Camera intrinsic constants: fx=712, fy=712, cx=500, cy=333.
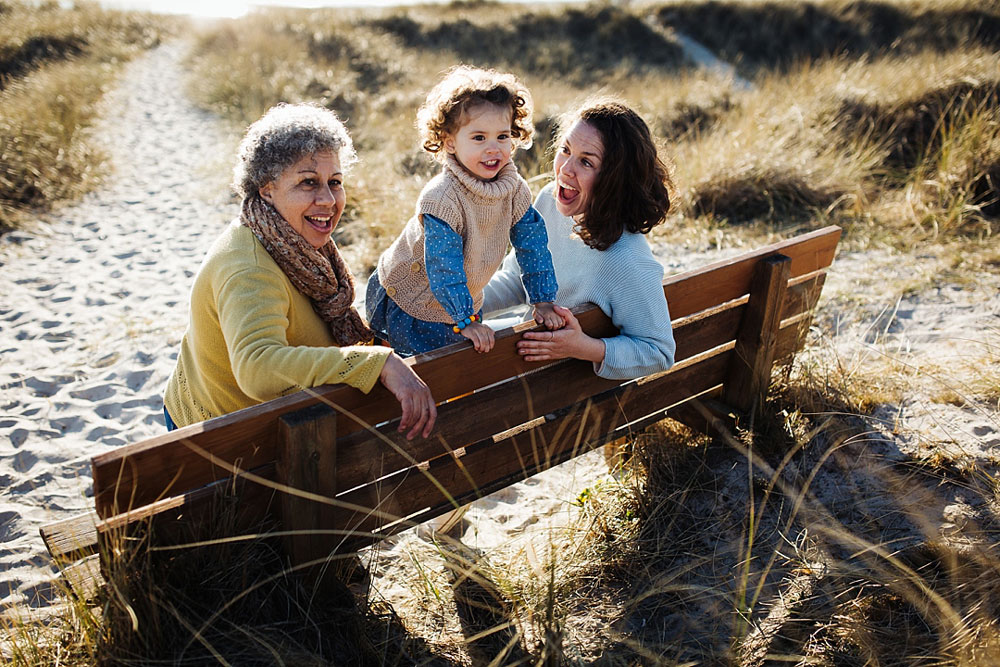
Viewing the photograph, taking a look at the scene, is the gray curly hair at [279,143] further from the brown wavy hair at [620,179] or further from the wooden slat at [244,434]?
the brown wavy hair at [620,179]

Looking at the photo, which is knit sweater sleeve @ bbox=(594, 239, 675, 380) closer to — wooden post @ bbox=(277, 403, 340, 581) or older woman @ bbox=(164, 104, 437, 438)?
older woman @ bbox=(164, 104, 437, 438)

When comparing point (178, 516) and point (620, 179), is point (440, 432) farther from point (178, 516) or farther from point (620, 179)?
point (620, 179)

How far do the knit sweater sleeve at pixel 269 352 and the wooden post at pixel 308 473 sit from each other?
0.13 m

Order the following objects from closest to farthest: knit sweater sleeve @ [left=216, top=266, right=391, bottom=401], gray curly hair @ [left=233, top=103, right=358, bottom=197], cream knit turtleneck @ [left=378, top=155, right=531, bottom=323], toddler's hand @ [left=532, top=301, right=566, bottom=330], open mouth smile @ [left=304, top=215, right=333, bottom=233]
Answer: knit sweater sleeve @ [left=216, top=266, right=391, bottom=401] < gray curly hair @ [left=233, top=103, right=358, bottom=197] < open mouth smile @ [left=304, top=215, right=333, bottom=233] < toddler's hand @ [left=532, top=301, right=566, bottom=330] < cream knit turtleneck @ [left=378, top=155, right=531, bottom=323]

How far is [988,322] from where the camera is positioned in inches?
177

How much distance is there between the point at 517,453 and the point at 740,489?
3.87 feet

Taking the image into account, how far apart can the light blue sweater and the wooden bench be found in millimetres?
112

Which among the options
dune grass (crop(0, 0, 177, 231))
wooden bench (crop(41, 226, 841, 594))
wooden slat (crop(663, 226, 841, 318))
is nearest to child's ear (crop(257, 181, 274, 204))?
wooden bench (crop(41, 226, 841, 594))

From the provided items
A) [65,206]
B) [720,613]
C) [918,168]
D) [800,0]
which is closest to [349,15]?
[800,0]

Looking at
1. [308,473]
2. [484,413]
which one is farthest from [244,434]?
[484,413]

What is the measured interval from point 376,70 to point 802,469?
12892mm

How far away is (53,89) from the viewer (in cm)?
1106

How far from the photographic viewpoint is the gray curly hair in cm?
251

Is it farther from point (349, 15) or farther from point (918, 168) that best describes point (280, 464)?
point (349, 15)
